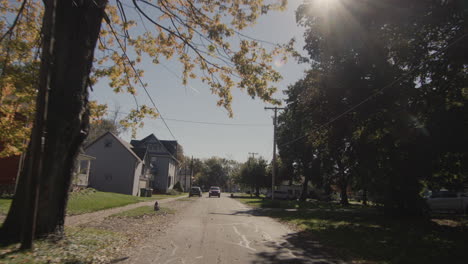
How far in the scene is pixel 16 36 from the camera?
834 cm

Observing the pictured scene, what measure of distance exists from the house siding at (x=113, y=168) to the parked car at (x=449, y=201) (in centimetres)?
3195

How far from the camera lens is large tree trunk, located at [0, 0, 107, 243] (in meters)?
6.66

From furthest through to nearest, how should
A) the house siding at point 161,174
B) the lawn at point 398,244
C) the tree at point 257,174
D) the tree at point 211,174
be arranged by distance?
the tree at point 211,174
the tree at point 257,174
the house siding at point 161,174
the lawn at point 398,244

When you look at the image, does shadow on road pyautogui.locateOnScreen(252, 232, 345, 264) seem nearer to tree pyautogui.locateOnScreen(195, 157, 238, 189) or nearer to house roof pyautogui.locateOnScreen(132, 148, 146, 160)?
house roof pyautogui.locateOnScreen(132, 148, 146, 160)

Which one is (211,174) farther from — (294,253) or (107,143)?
(294,253)

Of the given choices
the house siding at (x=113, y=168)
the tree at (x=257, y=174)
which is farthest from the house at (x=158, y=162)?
the tree at (x=257, y=174)

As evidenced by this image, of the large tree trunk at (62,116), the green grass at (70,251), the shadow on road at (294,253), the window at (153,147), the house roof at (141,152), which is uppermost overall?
the window at (153,147)

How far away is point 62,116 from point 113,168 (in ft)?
111

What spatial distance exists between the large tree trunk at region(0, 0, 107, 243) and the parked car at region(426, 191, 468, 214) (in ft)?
77.2

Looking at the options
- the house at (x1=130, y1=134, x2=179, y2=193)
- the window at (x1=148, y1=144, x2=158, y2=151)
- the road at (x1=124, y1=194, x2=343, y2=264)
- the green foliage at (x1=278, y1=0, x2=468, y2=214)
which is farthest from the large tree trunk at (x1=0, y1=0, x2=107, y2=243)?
the window at (x1=148, y1=144, x2=158, y2=151)

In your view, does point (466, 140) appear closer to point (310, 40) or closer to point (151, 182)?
point (310, 40)

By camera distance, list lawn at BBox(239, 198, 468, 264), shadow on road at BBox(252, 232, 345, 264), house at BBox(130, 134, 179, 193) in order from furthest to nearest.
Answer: house at BBox(130, 134, 179, 193) < lawn at BBox(239, 198, 468, 264) < shadow on road at BBox(252, 232, 345, 264)

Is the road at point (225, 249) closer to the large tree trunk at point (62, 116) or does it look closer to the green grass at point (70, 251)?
Result: the green grass at point (70, 251)

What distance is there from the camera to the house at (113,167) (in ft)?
124
